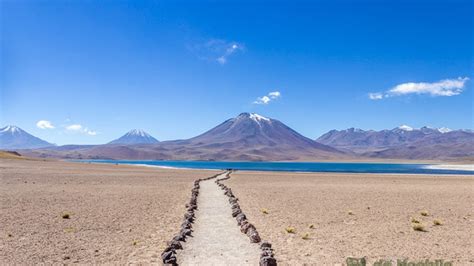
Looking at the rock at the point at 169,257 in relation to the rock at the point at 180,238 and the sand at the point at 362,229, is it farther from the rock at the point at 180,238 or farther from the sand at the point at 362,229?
the sand at the point at 362,229

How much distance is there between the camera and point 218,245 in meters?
12.3

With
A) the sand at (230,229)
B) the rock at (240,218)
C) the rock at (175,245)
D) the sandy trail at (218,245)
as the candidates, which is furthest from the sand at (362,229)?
the rock at (175,245)

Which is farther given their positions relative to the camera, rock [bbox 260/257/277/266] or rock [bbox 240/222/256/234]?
rock [bbox 240/222/256/234]

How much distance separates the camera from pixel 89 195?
25422mm

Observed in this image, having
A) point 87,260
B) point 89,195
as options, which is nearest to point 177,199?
point 89,195

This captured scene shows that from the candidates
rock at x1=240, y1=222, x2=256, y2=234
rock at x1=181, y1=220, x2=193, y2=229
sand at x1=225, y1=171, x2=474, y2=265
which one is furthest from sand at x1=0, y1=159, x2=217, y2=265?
sand at x1=225, y1=171, x2=474, y2=265

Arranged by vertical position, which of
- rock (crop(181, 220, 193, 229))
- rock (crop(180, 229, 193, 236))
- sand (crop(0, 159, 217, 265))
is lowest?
sand (crop(0, 159, 217, 265))

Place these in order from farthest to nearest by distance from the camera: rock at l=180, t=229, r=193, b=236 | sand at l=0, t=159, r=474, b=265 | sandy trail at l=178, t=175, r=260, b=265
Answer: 1. rock at l=180, t=229, r=193, b=236
2. sand at l=0, t=159, r=474, b=265
3. sandy trail at l=178, t=175, r=260, b=265

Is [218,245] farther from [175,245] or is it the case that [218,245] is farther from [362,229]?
[362,229]

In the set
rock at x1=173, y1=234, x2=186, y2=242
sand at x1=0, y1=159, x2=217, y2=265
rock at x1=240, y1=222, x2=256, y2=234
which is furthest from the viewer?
rock at x1=240, y1=222, x2=256, y2=234

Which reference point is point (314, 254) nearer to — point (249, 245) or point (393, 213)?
point (249, 245)

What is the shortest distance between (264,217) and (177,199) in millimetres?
8144

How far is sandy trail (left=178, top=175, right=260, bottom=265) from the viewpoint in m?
10.6

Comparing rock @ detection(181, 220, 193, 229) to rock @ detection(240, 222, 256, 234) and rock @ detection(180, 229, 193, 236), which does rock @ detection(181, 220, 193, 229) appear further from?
rock @ detection(240, 222, 256, 234)
